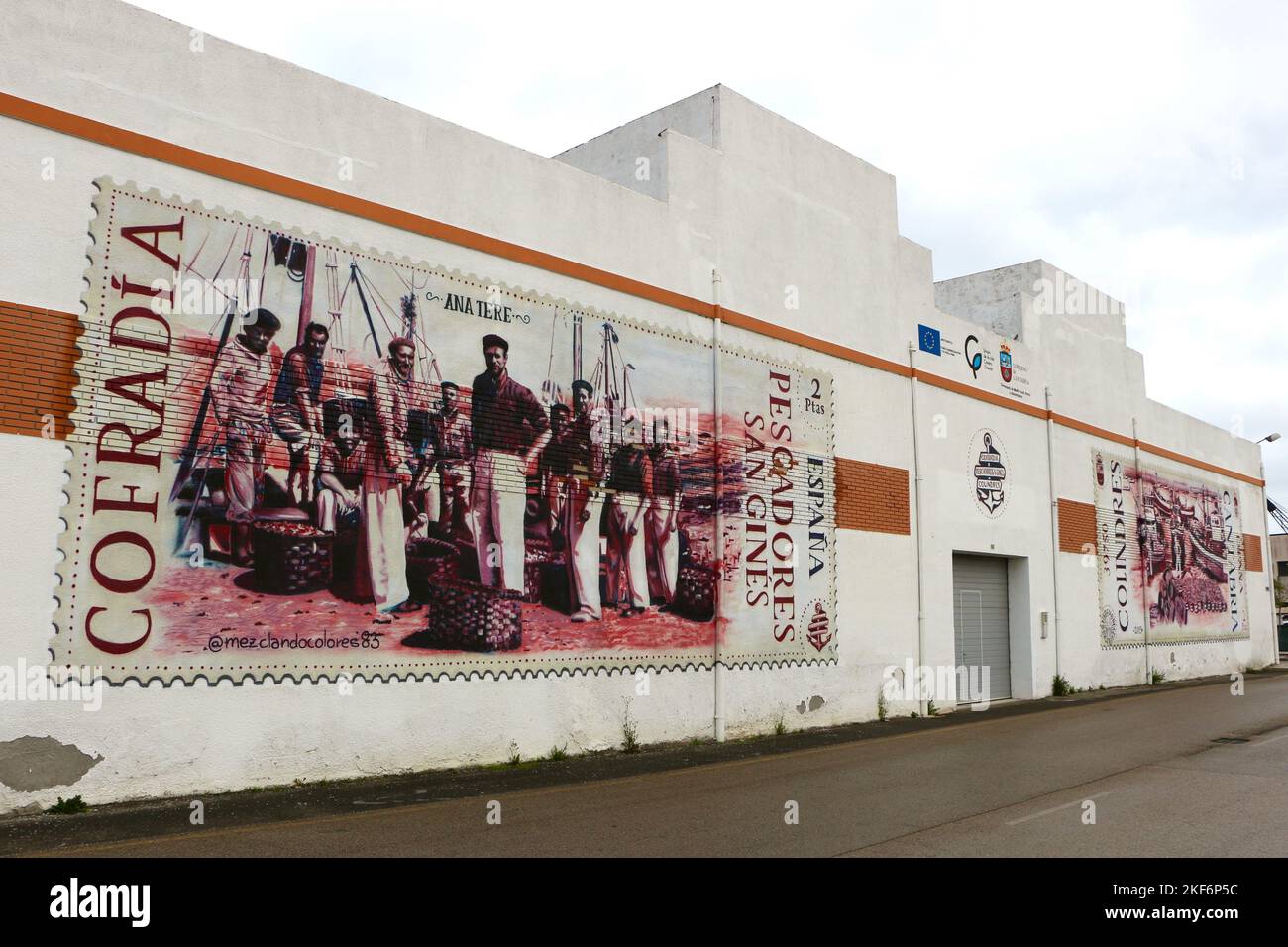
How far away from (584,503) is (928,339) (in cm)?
932

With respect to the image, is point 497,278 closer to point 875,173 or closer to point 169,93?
point 169,93

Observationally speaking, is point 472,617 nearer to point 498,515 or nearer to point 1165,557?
point 498,515

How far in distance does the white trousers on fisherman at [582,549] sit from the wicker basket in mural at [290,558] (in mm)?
3187

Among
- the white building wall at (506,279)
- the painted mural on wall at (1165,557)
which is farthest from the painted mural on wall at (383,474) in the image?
the painted mural on wall at (1165,557)

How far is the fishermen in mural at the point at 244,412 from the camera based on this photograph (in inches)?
395

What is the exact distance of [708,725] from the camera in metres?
14.3

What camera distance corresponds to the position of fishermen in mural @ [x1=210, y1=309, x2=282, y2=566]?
10031mm

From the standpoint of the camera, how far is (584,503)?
13.1 metres

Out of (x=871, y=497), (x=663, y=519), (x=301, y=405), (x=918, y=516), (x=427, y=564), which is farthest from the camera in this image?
(x=918, y=516)

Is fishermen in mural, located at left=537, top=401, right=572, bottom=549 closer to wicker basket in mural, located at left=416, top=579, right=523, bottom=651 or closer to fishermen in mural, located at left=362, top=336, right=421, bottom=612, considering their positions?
wicker basket in mural, located at left=416, top=579, right=523, bottom=651

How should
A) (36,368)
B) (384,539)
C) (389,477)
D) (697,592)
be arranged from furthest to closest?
(697,592), (389,477), (384,539), (36,368)

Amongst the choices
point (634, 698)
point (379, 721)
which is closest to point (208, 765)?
point (379, 721)

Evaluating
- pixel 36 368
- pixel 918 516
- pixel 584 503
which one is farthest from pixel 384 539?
pixel 918 516
